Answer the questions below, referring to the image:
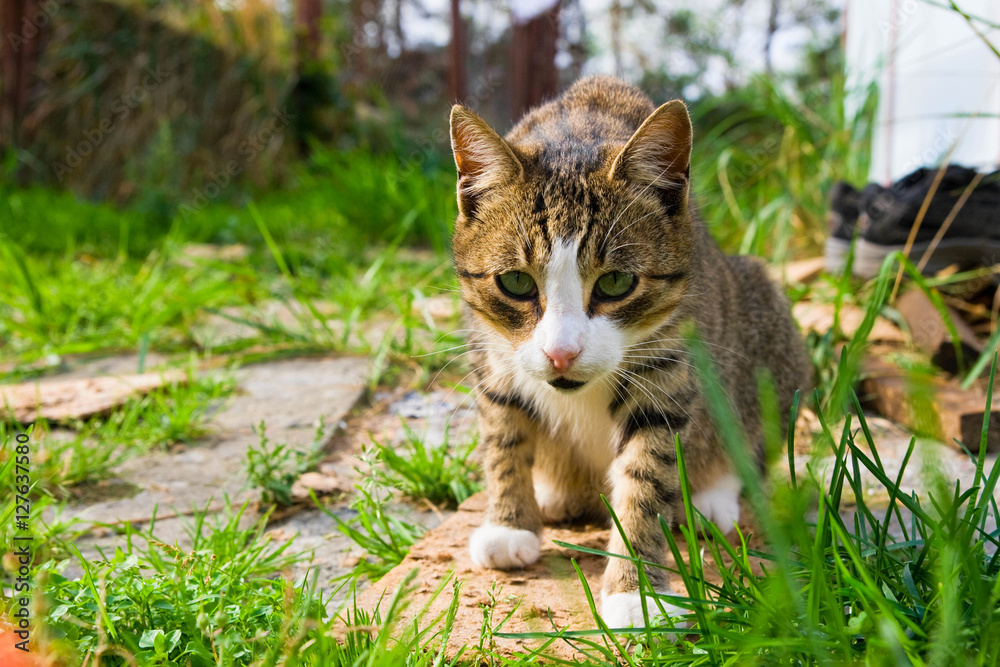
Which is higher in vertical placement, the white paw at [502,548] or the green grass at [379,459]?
the green grass at [379,459]

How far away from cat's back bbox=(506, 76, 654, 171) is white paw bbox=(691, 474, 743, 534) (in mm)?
1012

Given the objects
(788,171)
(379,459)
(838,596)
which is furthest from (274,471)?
(788,171)

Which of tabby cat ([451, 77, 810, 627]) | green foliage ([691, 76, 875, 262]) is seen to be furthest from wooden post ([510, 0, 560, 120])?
tabby cat ([451, 77, 810, 627])

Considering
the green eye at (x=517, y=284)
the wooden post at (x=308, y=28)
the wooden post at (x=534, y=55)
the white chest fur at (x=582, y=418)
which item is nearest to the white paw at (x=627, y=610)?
the white chest fur at (x=582, y=418)

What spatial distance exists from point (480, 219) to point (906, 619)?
4.13 feet

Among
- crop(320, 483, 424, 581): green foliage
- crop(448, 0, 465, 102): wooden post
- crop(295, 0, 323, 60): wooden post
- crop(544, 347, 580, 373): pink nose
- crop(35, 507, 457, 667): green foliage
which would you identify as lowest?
crop(320, 483, 424, 581): green foliage

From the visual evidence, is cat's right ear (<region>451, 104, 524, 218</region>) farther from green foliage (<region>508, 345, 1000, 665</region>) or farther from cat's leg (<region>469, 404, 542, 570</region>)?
green foliage (<region>508, 345, 1000, 665</region>)

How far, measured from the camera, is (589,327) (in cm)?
163

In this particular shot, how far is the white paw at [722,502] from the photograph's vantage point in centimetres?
204

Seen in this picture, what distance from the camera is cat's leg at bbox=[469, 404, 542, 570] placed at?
1.79 m

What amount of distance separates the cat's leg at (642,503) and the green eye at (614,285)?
0.35 meters

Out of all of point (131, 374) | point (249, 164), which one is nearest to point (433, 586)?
point (131, 374)

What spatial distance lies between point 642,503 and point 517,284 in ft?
1.98

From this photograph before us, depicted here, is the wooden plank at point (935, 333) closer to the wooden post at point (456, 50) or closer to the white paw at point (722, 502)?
the white paw at point (722, 502)
